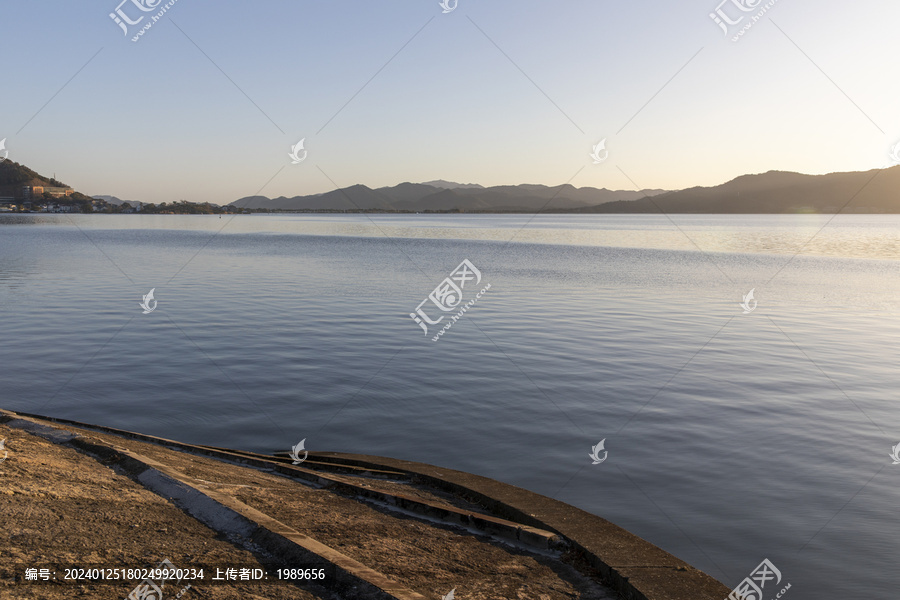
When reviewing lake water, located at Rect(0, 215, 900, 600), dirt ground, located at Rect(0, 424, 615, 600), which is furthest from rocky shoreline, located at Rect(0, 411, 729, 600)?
lake water, located at Rect(0, 215, 900, 600)

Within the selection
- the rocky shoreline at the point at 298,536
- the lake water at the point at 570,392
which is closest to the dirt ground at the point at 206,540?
the rocky shoreline at the point at 298,536

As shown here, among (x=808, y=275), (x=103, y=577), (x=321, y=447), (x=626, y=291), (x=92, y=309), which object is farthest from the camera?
(x=808, y=275)

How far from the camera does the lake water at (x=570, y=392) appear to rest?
322 inches

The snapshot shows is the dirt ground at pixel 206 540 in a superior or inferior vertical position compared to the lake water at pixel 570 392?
inferior

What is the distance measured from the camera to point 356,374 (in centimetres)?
1452

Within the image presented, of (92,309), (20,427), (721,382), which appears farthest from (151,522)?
(92,309)

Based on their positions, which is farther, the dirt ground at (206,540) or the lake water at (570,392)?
the lake water at (570,392)

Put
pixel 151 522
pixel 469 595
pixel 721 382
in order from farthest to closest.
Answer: pixel 721 382, pixel 151 522, pixel 469 595

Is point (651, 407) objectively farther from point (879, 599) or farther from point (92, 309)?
point (92, 309)

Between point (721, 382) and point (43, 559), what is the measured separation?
513 inches

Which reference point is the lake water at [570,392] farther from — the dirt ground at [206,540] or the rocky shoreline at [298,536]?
the dirt ground at [206,540]

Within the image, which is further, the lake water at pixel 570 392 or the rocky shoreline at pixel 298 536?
the lake water at pixel 570 392

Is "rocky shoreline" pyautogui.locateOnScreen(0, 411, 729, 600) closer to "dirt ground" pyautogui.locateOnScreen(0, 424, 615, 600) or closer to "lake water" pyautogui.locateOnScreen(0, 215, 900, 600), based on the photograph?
"dirt ground" pyautogui.locateOnScreen(0, 424, 615, 600)

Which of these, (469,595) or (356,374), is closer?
(469,595)
